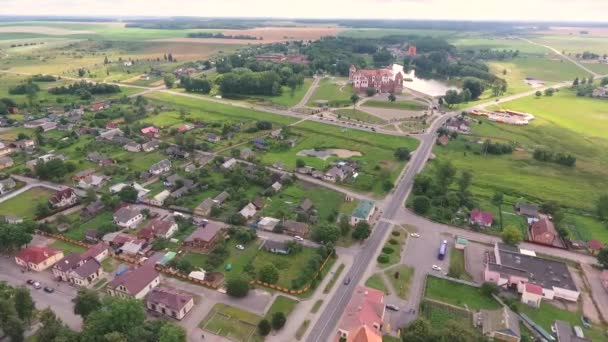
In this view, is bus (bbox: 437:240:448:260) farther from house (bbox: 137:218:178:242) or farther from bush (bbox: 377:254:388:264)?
house (bbox: 137:218:178:242)

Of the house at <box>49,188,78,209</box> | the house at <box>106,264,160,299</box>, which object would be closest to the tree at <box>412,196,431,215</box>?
the house at <box>106,264,160,299</box>

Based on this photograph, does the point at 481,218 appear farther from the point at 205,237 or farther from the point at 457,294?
the point at 205,237

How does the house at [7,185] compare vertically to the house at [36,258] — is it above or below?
above

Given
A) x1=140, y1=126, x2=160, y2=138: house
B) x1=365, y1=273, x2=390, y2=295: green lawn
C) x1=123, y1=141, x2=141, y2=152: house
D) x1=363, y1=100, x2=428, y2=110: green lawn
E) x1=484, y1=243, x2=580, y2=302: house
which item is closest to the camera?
x1=484, y1=243, x2=580, y2=302: house

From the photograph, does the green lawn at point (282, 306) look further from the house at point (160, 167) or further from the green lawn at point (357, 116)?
the green lawn at point (357, 116)

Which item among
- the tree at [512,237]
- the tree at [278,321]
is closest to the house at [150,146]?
the tree at [278,321]

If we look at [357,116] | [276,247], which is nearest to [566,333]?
[276,247]
